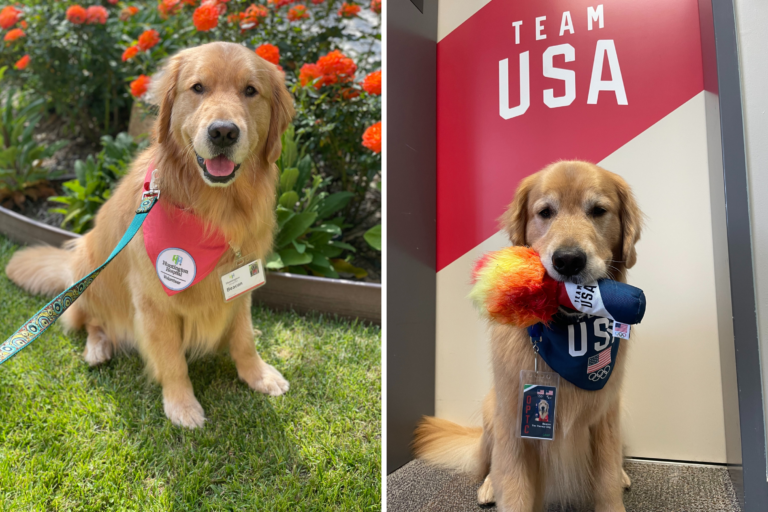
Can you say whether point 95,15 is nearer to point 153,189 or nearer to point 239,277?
point 153,189

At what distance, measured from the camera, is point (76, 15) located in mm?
3963

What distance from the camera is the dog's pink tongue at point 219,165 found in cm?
190

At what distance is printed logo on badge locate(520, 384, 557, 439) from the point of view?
135cm

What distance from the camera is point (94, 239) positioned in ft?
7.90

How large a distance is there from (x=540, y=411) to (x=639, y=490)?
34cm

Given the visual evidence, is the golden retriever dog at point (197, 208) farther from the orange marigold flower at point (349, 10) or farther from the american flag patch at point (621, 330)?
the orange marigold flower at point (349, 10)

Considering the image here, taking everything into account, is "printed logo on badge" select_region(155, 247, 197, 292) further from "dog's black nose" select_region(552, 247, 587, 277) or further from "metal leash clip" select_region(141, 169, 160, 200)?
"dog's black nose" select_region(552, 247, 587, 277)

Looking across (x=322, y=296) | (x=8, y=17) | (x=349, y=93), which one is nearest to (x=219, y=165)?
(x=322, y=296)

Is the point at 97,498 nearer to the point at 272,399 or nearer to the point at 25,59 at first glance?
the point at 272,399

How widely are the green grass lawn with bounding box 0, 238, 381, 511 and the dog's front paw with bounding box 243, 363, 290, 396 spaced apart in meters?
0.05

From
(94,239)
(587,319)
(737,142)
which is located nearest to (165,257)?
(94,239)

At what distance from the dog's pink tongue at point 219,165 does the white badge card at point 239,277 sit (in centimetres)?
40

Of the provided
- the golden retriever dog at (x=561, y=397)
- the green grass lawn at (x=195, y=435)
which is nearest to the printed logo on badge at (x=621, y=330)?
the golden retriever dog at (x=561, y=397)

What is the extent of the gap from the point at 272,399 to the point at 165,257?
0.77 m
